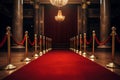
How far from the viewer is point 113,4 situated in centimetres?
1578

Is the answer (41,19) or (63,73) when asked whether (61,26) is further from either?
(63,73)

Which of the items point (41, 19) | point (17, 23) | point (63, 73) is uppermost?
point (41, 19)

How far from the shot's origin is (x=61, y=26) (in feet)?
58.0

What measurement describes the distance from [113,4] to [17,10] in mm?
7590

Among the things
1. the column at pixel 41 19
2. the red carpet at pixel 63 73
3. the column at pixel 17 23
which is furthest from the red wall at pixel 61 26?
the red carpet at pixel 63 73

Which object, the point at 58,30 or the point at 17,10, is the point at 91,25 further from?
the point at 17,10

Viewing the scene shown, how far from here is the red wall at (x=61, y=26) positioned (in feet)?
56.7

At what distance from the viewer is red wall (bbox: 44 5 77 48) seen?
1728cm

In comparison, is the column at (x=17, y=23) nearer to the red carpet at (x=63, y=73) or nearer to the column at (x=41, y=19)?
the column at (x=41, y=19)

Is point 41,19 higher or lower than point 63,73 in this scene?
higher

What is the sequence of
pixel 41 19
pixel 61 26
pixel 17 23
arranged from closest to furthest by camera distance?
pixel 17 23 < pixel 41 19 < pixel 61 26

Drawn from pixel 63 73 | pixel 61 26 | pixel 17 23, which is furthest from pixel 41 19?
pixel 63 73

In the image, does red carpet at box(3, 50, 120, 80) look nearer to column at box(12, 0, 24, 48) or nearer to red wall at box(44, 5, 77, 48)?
column at box(12, 0, 24, 48)

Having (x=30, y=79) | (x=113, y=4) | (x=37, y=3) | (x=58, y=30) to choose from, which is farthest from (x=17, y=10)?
(x=30, y=79)
